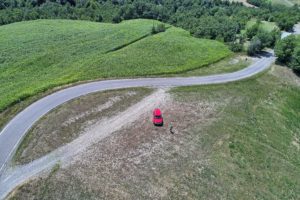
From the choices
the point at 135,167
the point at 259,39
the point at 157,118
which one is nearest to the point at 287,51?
the point at 259,39

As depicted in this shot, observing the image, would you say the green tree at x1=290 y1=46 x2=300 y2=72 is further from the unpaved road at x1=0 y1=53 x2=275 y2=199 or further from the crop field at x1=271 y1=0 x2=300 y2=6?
the crop field at x1=271 y1=0 x2=300 y2=6

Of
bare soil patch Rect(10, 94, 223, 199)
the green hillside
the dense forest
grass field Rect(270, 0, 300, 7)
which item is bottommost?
grass field Rect(270, 0, 300, 7)

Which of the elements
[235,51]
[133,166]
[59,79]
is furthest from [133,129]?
[235,51]

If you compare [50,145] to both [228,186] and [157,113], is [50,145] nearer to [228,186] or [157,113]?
[157,113]

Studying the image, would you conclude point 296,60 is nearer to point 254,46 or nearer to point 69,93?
point 254,46

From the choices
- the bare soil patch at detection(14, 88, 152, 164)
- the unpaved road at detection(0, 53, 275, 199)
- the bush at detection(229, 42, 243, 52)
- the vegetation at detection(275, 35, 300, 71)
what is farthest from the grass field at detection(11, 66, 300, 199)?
the bush at detection(229, 42, 243, 52)

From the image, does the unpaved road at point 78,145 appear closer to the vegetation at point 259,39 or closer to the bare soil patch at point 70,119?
the bare soil patch at point 70,119
